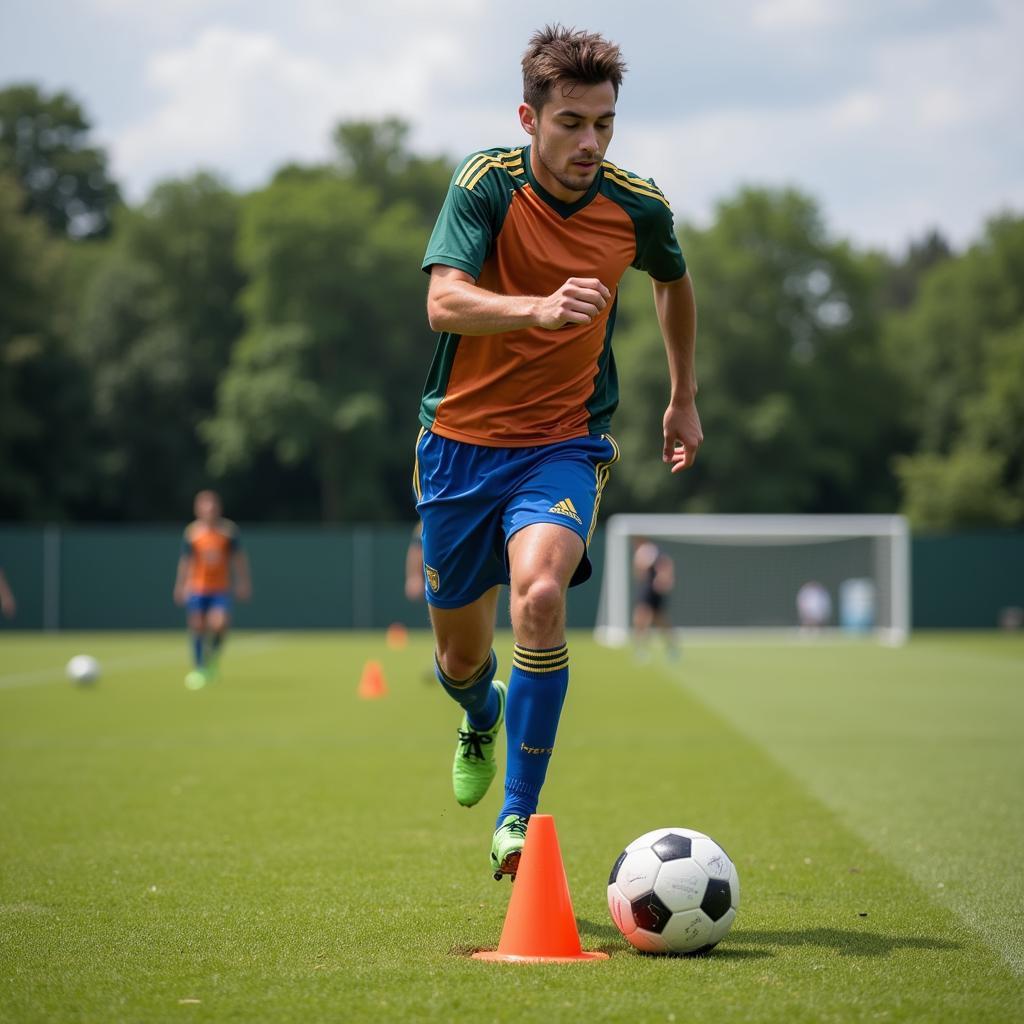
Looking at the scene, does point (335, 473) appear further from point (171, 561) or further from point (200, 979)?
point (200, 979)

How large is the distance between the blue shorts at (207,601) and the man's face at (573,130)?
13.4 metres

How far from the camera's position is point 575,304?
4277 millimetres

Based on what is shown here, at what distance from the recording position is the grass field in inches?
150

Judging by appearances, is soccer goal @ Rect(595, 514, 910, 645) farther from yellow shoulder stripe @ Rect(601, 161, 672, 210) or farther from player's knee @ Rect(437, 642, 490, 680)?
yellow shoulder stripe @ Rect(601, 161, 672, 210)

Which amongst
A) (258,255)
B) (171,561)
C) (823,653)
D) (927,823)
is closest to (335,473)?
(258,255)

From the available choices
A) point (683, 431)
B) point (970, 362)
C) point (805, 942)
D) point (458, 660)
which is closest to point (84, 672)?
point (458, 660)

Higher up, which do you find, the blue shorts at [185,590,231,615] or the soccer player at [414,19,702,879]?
the soccer player at [414,19,702,879]

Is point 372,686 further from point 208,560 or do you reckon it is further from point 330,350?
point 330,350

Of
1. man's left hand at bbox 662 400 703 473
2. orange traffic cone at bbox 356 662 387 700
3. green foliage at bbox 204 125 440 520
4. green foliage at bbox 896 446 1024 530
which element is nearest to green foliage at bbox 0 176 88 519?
green foliage at bbox 204 125 440 520

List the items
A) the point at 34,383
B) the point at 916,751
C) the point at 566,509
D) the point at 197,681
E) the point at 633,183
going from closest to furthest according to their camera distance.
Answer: the point at 566,509 → the point at 633,183 → the point at 916,751 → the point at 197,681 → the point at 34,383

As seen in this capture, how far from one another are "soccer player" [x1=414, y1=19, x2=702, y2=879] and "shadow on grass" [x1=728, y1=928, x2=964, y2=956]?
780 mm

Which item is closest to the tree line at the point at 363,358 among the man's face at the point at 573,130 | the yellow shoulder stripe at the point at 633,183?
the yellow shoulder stripe at the point at 633,183

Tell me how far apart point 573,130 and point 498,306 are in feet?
2.61

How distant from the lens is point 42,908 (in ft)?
16.5
